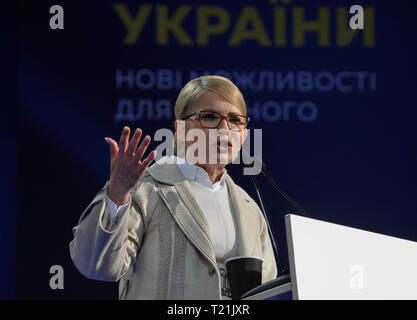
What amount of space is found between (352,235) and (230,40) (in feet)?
5.87

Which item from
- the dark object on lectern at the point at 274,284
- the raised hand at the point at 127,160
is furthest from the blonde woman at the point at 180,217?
the dark object on lectern at the point at 274,284

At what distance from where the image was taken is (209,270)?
1.91 metres

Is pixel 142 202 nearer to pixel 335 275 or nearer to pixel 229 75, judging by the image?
pixel 335 275

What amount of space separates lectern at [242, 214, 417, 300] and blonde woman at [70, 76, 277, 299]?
1.29 ft

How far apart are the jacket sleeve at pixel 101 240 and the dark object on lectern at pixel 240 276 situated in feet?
1.00

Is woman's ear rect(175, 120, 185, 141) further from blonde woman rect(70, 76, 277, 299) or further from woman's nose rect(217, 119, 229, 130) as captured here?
woman's nose rect(217, 119, 229, 130)

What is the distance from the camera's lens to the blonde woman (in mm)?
1634

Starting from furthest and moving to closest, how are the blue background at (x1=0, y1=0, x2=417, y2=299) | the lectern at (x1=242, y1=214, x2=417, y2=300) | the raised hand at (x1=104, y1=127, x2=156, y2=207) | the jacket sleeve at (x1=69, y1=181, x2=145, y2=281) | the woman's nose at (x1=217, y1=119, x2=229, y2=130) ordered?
the blue background at (x1=0, y1=0, x2=417, y2=299), the woman's nose at (x1=217, y1=119, x2=229, y2=130), the jacket sleeve at (x1=69, y1=181, x2=145, y2=281), the raised hand at (x1=104, y1=127, x2=156, y2=207), the lectern at (x1=242, y1=214, x2=417, y2=300)

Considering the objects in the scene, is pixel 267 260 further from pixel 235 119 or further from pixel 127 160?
pixel 127 160

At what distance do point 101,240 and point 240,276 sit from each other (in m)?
0.39

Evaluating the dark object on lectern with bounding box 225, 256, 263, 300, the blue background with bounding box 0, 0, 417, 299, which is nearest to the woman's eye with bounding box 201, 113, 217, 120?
the dark object on lectern with bounding box 225, 256, 263, 300

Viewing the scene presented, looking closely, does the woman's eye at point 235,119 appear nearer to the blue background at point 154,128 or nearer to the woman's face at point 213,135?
the woman's face at point 213,135

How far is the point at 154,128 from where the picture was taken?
300 centimetres
